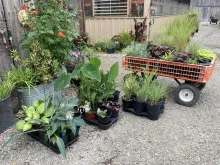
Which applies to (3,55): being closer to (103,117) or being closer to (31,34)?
(31,34)

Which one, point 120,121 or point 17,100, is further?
point 17,100

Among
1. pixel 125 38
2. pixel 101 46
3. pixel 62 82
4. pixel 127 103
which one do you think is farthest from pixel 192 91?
pixel 101 46

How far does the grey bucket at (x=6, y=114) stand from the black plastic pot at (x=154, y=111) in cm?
164

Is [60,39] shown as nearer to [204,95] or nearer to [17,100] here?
[17,100]

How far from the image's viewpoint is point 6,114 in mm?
2066

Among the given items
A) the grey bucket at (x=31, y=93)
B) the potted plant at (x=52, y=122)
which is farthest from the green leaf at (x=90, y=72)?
the grey bucket at (x=31, y=93)

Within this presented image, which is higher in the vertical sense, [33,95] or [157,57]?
[157,57]

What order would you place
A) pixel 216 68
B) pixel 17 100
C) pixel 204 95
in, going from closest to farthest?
pixel 17 100
pixel 204 95
pixel 216 68

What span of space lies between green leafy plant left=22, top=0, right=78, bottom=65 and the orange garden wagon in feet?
3.29

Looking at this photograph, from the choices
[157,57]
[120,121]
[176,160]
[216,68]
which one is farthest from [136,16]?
[176,160]

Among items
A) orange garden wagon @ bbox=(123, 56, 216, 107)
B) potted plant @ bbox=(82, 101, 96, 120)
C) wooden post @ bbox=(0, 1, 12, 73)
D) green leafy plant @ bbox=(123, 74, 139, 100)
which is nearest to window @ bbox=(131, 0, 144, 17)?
orange garden wagon @ bbox=(123, 56, 216, 107)

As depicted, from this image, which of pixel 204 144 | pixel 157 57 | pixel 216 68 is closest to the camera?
pixel 204 144

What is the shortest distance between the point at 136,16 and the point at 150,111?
442 cm

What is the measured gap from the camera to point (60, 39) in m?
2.40
